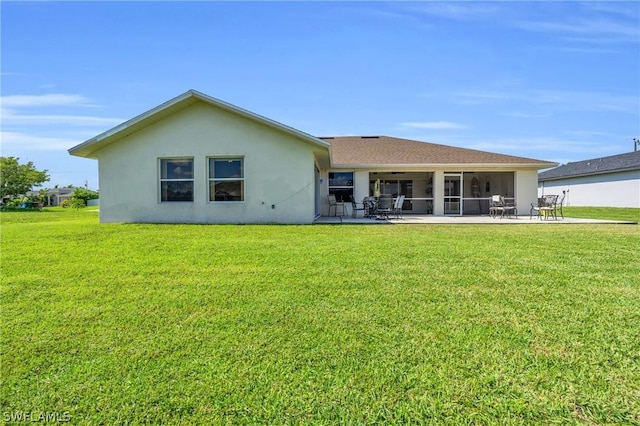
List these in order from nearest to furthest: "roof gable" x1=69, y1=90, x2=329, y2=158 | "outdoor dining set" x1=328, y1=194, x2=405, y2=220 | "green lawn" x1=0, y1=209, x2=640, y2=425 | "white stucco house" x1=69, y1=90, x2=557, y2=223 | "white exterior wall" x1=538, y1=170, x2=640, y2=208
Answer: "green lawn" x1=0, y1=209, x2=640, y2=425 → "roof gable" x1=69, y1=90, x2=329, y2=158 → "white stucco house" x1=69, y1=90, x2=557, y2=223 → "outdoor dining set" x1=328, y1=194, x2=405, y2=220 → "white exterior wall" x1=538, y1=170, x2=640, y2=208

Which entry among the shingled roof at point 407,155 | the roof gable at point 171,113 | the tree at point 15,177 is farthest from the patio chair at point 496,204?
the tree at point 15,177

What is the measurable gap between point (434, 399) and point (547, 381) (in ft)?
2.85

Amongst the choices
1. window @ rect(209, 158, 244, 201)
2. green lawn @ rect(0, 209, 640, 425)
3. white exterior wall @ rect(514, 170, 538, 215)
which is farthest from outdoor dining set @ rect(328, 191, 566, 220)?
green lawn @ rect(0, 209, 640, 425)

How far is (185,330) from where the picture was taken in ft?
10.7

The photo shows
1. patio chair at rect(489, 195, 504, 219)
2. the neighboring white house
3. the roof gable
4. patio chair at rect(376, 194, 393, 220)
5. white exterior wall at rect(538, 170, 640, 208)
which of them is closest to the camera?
the roof gable

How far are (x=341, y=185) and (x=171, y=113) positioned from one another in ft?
28.3

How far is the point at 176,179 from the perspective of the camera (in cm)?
1317

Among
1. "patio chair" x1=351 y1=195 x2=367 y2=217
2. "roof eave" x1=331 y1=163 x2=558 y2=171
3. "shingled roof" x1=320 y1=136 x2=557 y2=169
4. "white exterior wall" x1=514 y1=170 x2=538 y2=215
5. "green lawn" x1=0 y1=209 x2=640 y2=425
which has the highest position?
"shingled roof" x1=320 y1=136 x2=557 y2=169

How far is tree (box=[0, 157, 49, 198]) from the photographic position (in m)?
35.3

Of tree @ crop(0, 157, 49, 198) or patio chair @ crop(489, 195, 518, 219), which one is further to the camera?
tree @ crop(0, 157, 49, 198)

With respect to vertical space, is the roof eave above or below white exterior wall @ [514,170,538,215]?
above

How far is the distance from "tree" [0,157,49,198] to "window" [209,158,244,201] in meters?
35.1

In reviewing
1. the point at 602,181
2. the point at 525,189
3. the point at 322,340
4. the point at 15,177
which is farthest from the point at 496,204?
the point at 15,177

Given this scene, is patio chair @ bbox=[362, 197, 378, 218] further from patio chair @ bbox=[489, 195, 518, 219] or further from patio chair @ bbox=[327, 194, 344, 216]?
patio chair @ bbox=[489, 195, 518, 219]
